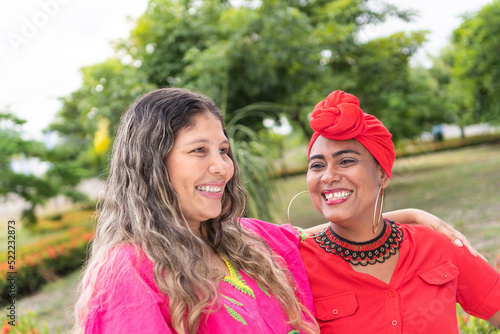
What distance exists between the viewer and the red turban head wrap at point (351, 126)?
6.23ft

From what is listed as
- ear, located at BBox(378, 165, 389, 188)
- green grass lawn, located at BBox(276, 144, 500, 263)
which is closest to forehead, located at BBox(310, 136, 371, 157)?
ear, located at BBox(378, 165, 389, 188)

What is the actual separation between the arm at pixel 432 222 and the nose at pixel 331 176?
511 millimetres

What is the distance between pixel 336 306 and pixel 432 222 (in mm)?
654

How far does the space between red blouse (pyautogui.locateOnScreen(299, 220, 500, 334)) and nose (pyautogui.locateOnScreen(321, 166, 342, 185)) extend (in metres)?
0.37

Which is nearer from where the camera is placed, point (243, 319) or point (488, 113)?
point (243, 319)

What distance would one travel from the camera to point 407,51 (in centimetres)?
1070

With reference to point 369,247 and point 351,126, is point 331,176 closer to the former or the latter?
point 351,126

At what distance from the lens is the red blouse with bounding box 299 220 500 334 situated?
6.02 feet

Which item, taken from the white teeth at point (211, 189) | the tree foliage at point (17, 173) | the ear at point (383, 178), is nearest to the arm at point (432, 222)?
the ear at point (383, 178)

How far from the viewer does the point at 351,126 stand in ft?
6.23

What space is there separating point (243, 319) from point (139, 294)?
396 millimetres

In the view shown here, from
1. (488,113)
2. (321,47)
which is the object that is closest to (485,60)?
(488,113)

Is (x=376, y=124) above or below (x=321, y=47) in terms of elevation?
below

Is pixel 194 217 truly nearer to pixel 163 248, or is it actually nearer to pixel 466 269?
pixel 163 248
